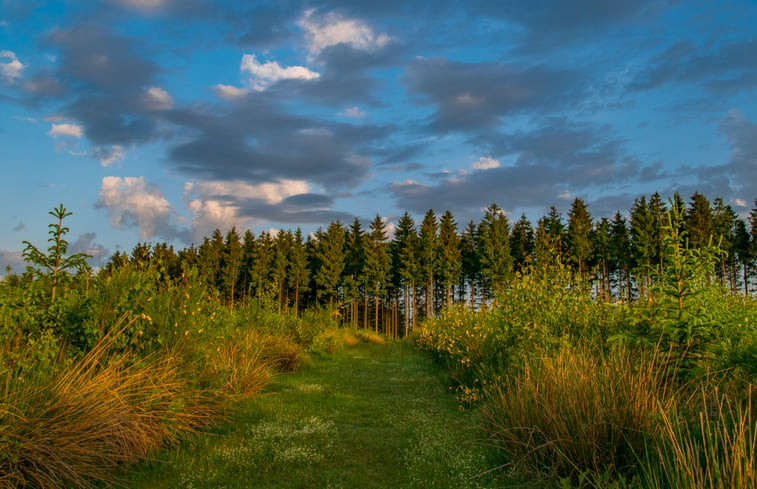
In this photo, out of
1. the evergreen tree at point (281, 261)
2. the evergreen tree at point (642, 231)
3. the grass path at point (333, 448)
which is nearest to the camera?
the grass path at point (333, 448)

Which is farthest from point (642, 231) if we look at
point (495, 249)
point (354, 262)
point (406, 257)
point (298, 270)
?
point (298, 270)

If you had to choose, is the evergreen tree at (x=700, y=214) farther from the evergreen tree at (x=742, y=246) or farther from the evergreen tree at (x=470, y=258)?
the evergreen tree at (x=470, y=258)

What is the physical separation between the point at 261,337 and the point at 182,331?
5727 mm

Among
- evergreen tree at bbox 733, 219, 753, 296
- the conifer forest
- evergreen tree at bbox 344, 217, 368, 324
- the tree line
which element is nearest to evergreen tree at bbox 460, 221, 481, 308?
the tree line

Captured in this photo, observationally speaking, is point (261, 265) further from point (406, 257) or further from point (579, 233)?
point (579, 233)

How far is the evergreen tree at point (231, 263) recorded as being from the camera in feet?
199

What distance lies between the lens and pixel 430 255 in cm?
5250

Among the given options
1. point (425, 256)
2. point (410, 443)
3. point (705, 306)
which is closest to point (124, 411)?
point (410, 443)

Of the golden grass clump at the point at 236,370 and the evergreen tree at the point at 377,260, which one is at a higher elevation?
the evergreen tree at the point at 377,260

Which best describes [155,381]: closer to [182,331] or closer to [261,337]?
[182,331]

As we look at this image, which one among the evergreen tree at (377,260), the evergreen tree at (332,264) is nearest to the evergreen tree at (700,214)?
the evergreen tree at (377,260)

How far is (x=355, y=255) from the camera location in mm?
59750

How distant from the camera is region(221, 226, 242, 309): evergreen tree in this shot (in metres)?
60.7

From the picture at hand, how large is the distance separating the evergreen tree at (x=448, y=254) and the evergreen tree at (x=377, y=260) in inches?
266
